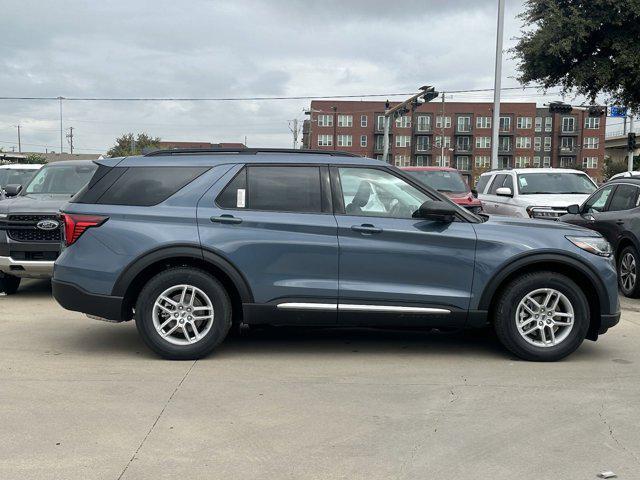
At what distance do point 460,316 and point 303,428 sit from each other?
2.01m

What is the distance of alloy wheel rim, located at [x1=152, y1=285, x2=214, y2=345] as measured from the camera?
557 cm

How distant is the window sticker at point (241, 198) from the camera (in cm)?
570

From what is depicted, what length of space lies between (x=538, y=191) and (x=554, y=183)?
551mm

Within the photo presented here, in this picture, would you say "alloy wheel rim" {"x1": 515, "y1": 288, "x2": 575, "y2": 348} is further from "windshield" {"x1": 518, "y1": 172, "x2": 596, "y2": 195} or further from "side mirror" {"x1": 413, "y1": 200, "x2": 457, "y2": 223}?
"windshield" {"x1": 518, "y1": 172, "x2": 596, "y2": 195}

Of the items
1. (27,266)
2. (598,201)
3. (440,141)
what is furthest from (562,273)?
(440,141)

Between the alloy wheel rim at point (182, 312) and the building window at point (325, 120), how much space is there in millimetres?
84986

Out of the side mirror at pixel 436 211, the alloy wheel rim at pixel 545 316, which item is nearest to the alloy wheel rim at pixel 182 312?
the side mirror at pixel 436 211

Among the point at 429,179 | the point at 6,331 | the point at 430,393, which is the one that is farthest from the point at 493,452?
the point at 429,179

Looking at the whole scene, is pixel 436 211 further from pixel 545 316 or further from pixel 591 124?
pixel 591 124

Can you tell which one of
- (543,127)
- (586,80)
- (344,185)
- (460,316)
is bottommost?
(460,316)

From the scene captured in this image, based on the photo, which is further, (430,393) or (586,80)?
(586,80)

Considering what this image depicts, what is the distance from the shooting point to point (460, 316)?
5617 mm

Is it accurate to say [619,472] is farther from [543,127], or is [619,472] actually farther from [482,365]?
[543,127]

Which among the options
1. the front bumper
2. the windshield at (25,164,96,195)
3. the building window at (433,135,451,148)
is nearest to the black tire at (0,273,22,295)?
the front bumper
